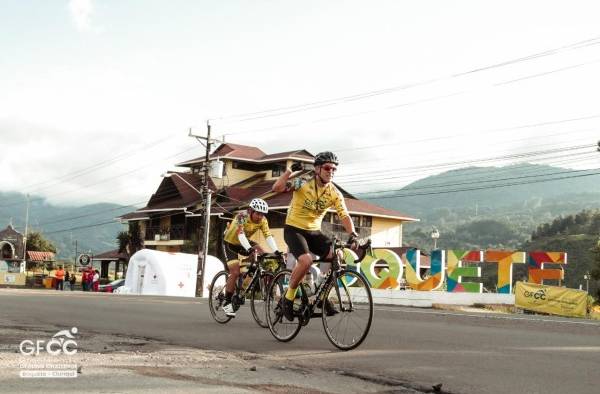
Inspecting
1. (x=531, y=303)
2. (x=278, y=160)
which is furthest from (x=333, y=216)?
(x=531, y=303)

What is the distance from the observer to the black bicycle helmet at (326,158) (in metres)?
7.57

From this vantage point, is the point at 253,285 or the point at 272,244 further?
the point at 253,285

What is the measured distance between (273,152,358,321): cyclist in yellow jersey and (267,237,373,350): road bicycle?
0.30 feet

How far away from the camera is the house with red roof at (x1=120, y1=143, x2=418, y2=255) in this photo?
5650 cm

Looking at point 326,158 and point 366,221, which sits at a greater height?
point 366,221

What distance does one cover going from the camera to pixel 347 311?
24.2 feet

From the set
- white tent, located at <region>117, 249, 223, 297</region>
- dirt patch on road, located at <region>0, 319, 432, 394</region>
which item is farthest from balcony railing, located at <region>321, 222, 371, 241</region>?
dirt patch on road, located at <region>0, 319, 432, 394</region>

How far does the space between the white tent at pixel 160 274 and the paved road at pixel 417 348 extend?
25.3 meters

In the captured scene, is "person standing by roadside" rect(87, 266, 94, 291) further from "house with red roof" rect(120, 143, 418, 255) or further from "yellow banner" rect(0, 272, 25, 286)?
"yellow banner" rect(0, 272, 25, 286)

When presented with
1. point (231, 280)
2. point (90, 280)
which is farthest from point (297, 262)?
point (90, 280)

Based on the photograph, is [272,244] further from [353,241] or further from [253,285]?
[353,241]

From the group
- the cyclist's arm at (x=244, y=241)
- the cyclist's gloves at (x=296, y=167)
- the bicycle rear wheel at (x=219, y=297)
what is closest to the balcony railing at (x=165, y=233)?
the bicycle rear wheel at (x=219, y=297)

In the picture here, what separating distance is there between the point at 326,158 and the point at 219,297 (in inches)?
168

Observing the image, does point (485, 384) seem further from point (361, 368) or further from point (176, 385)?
point (176, 385)
